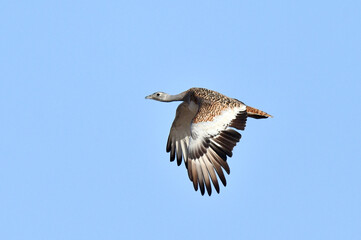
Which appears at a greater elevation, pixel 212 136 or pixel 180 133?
pixel 180 133

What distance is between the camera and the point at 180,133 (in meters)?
26.0

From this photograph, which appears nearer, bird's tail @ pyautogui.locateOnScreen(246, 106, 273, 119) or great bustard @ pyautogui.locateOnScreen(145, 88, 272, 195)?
great bustard @ pyautogui.locateOnScreen(145, 88, 272, 195)

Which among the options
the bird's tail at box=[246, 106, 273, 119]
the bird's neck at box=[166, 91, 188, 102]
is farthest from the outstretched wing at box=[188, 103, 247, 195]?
the bird's neck at box=[166, 91, 188, 102]

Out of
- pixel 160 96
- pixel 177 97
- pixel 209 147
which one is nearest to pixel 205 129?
pixel 209 147

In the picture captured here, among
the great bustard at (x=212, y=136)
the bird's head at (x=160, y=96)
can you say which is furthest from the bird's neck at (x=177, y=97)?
the great bustard at (x=212, y=136)

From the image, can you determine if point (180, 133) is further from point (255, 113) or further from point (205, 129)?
point (205, 129)

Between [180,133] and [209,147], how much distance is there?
4.90m

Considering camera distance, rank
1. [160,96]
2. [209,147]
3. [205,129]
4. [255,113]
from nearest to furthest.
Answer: [209,147], [205,129], [255,113], [160,96]

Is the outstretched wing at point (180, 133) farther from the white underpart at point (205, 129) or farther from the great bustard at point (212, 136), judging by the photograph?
the white underpart at point (205, 129)

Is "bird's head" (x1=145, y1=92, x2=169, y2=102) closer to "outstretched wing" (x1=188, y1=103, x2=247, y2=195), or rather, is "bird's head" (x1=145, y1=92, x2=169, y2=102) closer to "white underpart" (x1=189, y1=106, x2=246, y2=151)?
"outstretched wing" (x1=188, y1=103, x2=247, y2=195)

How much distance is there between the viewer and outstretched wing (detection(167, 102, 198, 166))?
25.6m

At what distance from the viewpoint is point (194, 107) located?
24922 mm

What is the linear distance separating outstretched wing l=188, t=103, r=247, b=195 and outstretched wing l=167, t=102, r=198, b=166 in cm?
363

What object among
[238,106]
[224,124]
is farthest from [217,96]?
[224,124]
